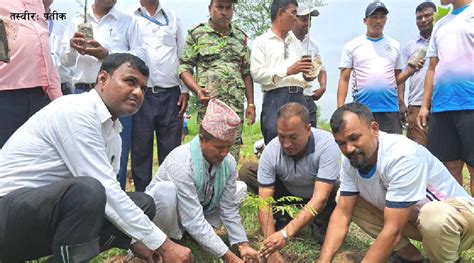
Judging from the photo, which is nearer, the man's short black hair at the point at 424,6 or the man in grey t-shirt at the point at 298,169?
the man in grey t-shirt at the point at 298,169

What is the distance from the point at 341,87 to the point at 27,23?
3318 millimetres

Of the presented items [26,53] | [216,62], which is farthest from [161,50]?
[26,53]

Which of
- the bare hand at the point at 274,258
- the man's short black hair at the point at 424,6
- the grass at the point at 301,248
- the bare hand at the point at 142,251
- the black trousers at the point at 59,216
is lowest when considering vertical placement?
the grass at the point at 301,248

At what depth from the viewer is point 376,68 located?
529 centimetres

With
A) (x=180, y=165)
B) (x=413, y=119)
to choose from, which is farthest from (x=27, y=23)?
(x=413, y=119)

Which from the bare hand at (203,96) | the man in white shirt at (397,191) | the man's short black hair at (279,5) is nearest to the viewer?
the man in white shirt at (397,191)

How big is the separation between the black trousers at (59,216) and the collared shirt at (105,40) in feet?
6.50

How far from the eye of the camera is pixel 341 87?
5508mm

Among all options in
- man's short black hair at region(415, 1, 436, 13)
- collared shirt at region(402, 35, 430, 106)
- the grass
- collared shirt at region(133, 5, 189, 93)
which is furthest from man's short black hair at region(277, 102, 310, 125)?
man's short black hair at region(415, 1, 436, 13)

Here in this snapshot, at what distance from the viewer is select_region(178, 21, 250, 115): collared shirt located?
14.7 ft

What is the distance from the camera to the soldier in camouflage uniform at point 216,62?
14.6 feet

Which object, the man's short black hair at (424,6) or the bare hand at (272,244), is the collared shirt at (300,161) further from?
the man's short black hair at (424,6)

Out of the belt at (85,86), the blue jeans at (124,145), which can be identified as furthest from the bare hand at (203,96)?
the belt at (85,86)

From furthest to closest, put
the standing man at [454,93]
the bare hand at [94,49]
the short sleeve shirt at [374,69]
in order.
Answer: the short sleeve shirt at [374,69], the bare hand at [94,49], the standing man at [454,93]
